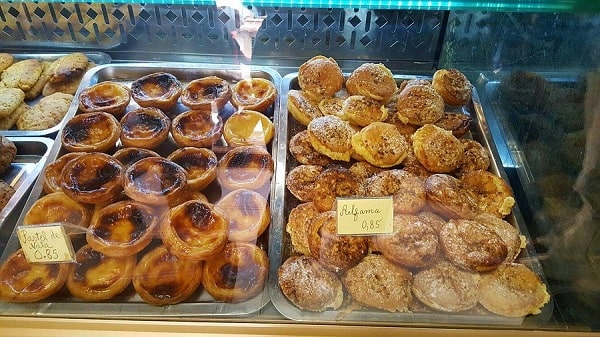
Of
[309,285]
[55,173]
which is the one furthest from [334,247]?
[55,173]

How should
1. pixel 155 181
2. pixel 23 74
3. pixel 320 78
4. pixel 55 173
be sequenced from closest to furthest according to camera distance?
pixel 155 181
pixel 55 173
pixel 320 78
pixel 23 74

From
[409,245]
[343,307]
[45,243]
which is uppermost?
[45,243]

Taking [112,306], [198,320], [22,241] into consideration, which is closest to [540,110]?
[198,320]

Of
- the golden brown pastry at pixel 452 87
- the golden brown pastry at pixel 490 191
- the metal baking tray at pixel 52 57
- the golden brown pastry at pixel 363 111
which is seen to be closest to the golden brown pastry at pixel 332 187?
the golden brown pastry at pixel 363 111

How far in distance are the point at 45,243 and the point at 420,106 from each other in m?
1.54

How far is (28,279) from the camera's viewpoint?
1.61 meters

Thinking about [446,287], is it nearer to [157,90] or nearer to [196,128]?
[196,128]

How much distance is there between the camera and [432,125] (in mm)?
2119

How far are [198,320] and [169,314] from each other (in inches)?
3.7

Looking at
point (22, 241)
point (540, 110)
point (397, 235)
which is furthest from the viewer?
point (540, 110)

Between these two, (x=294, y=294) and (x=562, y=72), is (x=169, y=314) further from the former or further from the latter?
(x=562, y=72)

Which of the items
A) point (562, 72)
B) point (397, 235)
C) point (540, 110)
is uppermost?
point (562, 72)

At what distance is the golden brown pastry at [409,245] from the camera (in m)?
1.67

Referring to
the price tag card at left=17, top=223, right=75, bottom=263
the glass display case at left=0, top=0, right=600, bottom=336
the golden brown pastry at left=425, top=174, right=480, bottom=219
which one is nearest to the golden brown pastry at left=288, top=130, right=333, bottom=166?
the glass display case at left=0, top=0, right=600, bottom=336
